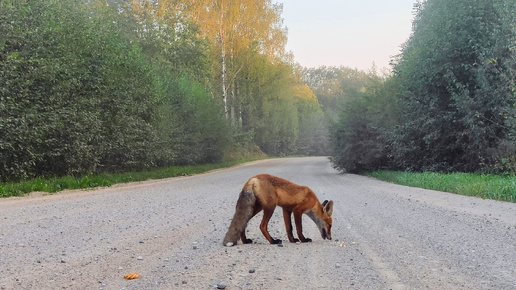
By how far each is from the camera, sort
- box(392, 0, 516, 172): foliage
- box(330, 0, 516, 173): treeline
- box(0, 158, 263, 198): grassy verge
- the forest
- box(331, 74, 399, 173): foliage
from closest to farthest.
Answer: box(0, 158, 263, 198): grassy verge, the forest, box(330, 0, 516, 173): treeline, box(392, 0, 516, 172): foliage, box(331, 74, 399, 173): foliage

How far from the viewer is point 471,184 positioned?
588 inches

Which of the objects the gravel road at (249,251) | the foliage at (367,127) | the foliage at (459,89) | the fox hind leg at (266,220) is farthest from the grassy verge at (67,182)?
the foliage at (459,89)

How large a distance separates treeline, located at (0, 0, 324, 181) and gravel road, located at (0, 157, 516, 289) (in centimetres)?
575

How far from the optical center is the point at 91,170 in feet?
63.7

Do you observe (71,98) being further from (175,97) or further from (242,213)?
(175,97)

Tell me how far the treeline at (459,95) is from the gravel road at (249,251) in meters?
9.46

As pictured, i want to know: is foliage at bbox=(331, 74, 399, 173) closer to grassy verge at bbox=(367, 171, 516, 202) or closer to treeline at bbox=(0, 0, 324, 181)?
grassy verge at bbox=(367, 171, 516, 202)

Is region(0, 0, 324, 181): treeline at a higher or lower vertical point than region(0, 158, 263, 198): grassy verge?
higher

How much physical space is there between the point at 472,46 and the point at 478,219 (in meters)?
12.4

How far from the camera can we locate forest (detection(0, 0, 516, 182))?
15.2 metres

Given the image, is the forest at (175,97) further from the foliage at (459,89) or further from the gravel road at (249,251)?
the gravel road at (249,251)

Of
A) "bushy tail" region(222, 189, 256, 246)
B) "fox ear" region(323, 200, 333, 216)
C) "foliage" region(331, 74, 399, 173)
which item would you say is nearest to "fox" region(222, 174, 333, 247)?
"bushy tail" region(222, 189, 256, 246)

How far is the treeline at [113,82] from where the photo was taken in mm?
14764

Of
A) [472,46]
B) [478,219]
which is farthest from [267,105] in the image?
[478,219]
